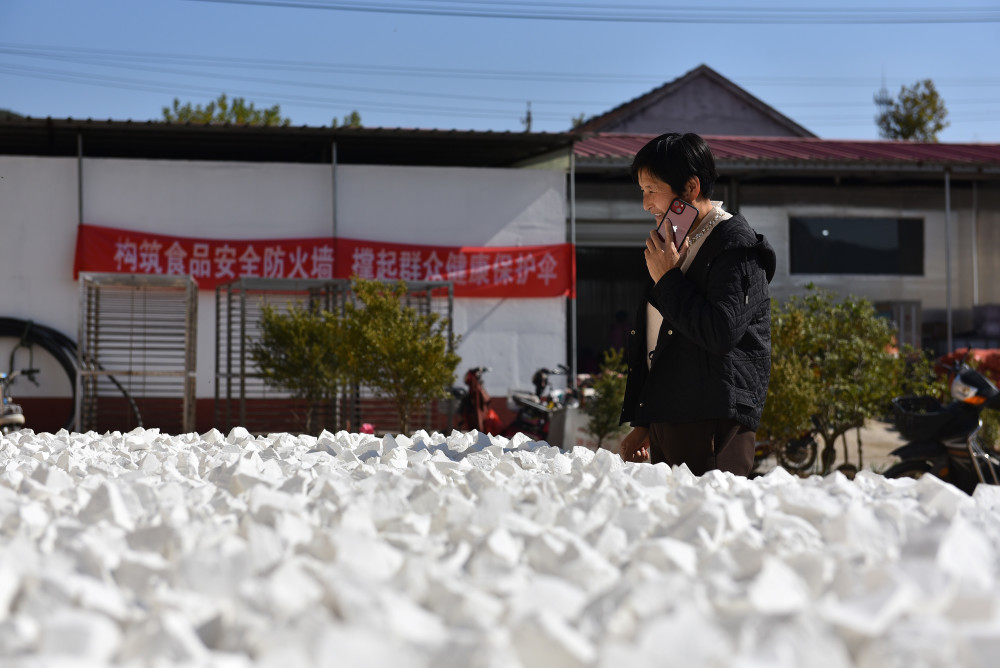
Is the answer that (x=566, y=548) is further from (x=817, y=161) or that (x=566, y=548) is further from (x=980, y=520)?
(x=817, y=161)

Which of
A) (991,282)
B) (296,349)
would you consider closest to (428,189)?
(296,349)

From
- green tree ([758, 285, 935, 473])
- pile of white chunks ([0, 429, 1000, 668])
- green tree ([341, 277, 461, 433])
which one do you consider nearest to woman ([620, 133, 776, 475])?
pile of white chunks ([0, 429, 1000, 668])

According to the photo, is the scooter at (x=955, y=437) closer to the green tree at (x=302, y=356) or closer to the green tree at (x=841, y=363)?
the green tree at (x=841, y=363)

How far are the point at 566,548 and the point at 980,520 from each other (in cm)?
91

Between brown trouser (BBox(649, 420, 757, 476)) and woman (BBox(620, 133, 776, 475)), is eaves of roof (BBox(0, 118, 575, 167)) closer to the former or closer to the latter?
woman (BBox(620, 133, 776, 475))

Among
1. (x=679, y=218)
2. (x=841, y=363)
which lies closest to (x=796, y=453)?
(x=841, y=363)

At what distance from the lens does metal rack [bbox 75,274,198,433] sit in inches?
401

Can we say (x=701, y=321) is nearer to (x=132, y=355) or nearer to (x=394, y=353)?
(x=394, y=353)

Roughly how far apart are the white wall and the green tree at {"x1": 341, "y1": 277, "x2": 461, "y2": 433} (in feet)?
12.9

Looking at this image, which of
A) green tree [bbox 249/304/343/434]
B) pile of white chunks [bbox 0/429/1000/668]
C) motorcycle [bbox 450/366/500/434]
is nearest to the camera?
pile of white chunks [bbox 0/429/1000/668]

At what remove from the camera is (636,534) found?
179 centimetres

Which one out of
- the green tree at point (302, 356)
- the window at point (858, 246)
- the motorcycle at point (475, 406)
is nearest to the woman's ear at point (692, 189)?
the green tree at point (302, 356)

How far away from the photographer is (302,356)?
324 inches

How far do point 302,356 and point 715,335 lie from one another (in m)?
6.25
